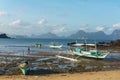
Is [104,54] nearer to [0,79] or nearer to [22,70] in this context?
[22,70]

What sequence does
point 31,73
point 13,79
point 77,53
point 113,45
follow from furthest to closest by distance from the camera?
1. point 113,45
2. point 77,53
3. point 31,73
4. point 13,79

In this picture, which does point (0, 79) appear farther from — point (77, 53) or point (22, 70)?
point (77, 53)

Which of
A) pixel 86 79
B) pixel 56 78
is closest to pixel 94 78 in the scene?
pixel 86 79

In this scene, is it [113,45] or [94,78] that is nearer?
[94,78]

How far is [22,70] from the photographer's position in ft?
87.0

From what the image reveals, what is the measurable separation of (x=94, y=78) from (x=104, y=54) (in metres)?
25.4

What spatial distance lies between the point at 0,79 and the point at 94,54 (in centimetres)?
2831

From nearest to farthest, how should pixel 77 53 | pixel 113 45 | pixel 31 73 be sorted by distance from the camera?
pixel 31 73 → pixel 77 53 → pixel 113 45

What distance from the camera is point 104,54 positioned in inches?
1892

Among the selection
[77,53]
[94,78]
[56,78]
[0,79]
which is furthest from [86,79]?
[77,53]

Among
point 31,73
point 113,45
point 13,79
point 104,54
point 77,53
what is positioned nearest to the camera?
point 13,79

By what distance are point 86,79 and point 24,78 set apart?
4.79 m

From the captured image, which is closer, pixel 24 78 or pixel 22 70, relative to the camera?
pixel 24 78

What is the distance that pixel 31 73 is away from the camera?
86.6ft
